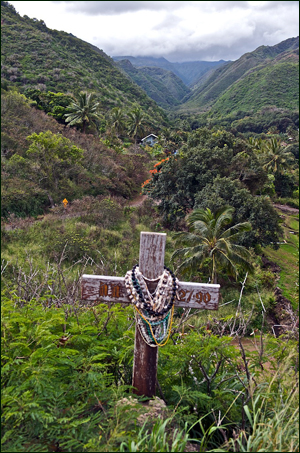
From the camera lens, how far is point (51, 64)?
145 feet

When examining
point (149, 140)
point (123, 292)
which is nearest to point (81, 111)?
point (149, 140)

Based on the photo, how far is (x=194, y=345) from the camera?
3.01 metres

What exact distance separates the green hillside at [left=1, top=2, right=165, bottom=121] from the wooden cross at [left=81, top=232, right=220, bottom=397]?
120 feet

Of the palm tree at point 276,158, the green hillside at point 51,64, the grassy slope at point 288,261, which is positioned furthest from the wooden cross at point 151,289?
the green hillside at point 51,64

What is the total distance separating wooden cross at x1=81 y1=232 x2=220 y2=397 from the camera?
105 inches

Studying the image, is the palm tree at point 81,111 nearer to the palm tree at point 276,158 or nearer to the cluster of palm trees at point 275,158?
the cluster of palm trees at point 275,158

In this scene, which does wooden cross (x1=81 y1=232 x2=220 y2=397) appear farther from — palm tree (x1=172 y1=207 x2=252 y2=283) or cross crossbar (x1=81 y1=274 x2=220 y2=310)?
palm tree (x1=172 y1=207 x2=252 y2=283)

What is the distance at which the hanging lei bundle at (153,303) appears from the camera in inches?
99.6

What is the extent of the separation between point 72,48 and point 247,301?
Answer: 6487 centimetres

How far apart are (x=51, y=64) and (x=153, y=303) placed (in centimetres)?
5101

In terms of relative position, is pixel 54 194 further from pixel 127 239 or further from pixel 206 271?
pixel 206 271

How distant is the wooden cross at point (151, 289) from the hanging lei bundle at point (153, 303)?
10cm

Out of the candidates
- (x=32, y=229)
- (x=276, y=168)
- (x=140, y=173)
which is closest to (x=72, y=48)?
(x=140, y=173)

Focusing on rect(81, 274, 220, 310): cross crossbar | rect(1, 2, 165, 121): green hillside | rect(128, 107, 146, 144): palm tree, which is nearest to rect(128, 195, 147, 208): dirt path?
rect(128, 107, 146, 144): palm tree
